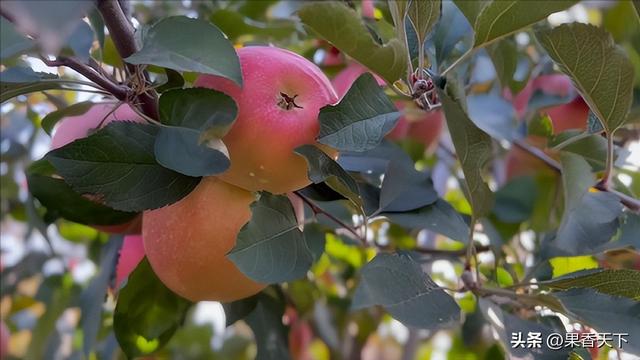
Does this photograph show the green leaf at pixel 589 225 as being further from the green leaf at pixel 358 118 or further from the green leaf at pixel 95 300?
the green leaf at pixel 95 300

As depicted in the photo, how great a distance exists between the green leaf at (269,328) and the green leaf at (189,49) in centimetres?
42

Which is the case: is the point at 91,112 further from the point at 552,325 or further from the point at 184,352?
the point at 184,352

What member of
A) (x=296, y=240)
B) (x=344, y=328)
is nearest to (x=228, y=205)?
(x=296, y=240)

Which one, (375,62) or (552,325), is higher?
(375,62)

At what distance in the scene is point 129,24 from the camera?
0.60 m

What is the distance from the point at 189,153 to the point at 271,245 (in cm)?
11

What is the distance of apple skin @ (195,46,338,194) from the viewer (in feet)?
1.96

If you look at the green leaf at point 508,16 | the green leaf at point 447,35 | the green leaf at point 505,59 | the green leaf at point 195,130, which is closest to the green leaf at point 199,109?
the green leaf at point 195,130

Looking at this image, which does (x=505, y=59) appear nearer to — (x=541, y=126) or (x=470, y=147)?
(x=541, y=126)

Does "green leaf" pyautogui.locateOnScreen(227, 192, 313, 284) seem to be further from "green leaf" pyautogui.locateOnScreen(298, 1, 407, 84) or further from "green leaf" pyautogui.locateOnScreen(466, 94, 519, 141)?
"green leaf" pyautogui.locateOnScreen(466, 94, 519, 141)

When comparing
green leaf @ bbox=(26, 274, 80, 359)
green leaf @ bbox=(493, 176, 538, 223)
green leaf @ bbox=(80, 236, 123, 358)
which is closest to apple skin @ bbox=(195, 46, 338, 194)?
green leaf @ bbox=(80, 236, 123, 358)

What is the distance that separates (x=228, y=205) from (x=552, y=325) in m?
0.36

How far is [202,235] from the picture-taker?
655 millimetres

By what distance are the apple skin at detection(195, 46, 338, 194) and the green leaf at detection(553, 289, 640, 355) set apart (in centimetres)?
26
